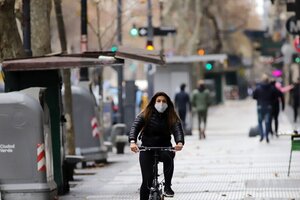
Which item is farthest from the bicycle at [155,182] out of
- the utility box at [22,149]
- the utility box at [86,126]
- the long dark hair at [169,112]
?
the utility box at [86,126]

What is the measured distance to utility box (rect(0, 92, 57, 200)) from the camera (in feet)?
46.3

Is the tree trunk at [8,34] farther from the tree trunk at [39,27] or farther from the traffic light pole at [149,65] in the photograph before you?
the traffic light pole at [149,65]

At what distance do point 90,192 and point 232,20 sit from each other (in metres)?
67.7

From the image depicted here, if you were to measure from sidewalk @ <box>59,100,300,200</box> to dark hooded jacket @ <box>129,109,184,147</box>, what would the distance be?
8.60 feet

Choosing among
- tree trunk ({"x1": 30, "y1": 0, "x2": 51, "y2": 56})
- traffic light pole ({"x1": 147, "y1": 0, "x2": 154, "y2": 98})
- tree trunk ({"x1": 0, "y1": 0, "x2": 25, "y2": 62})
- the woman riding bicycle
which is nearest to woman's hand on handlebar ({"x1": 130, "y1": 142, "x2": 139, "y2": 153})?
the woman riding bicycle

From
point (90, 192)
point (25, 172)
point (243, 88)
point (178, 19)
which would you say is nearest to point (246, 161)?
point (90, 192)

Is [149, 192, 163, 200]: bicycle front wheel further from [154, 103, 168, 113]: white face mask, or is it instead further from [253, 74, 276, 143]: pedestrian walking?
[253, 74, 276, 143]: pedestrian walking

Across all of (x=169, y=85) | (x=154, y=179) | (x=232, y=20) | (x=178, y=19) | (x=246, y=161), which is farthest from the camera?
(x=232, y=20)

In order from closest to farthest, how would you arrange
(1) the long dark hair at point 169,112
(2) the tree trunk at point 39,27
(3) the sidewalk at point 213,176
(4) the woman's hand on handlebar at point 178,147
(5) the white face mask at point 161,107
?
(4) the woman's hand on handlebar at point 178,147, (5) the white face mask at point 161,107, (1) the long dark hair at point 169,112, (3) the sidewalk at point 213,176, (2) the tree trunk at point 39,27

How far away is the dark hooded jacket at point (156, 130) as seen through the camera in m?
12.8

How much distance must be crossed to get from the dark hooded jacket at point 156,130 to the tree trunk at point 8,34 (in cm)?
491

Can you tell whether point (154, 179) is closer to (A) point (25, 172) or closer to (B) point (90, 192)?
(A) point (25, 172)

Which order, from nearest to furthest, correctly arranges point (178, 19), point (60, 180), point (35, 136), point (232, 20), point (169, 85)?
point (35, 136) < point (60, 180) < point (169, 85) < point (178, 19) < point (232, 20)

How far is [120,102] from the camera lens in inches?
1371
